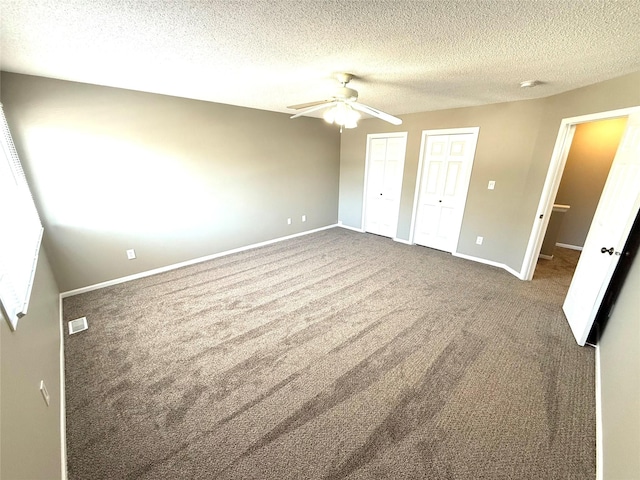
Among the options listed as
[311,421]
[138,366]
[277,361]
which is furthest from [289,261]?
[311,421]

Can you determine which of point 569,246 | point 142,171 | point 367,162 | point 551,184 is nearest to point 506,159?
point 551,184

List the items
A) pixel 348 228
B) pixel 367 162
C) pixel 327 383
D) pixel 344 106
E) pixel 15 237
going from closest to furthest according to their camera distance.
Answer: pixel 15 237 < pixel 327 383 < pixel 344 106 < pixel 367 162 < pixel 348 228

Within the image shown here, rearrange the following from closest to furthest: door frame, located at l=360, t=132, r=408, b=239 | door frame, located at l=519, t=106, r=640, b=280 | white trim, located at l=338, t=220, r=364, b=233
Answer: door frame, located at l=519, t=106, r=640, b=280 → door frame, located at l=360, t=132, r=408, b=239 → white trim, located at l=338, t=220, r=364, b=233

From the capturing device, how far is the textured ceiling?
131cm

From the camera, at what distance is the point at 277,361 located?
2.03m

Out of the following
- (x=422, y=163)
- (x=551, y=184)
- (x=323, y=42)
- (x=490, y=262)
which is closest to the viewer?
(x=323, y=42)

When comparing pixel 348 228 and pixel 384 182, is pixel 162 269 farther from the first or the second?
pixel 384 182

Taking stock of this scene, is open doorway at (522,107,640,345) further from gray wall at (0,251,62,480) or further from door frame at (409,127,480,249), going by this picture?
gray wall at (0,251,62,480)

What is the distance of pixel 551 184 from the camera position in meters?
3.01

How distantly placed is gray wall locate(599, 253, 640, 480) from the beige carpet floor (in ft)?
0.51

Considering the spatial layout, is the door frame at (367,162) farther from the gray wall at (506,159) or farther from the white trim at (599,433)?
the white trim at (599,433)

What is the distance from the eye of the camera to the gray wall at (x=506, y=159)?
298cm

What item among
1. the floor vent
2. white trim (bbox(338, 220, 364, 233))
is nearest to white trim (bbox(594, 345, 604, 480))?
the floor vent

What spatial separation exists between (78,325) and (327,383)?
249 cm
